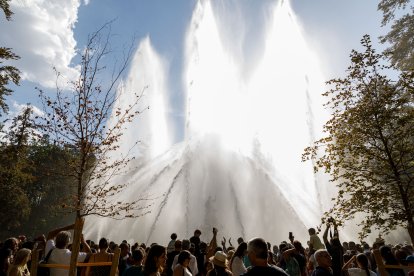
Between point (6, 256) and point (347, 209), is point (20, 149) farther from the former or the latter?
point (347, 209)

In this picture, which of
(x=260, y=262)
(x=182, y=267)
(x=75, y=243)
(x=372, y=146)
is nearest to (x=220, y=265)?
(x=182, y=267)

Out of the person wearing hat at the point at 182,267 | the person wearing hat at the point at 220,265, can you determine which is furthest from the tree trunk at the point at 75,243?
the person wearing hat at the point at 220,265

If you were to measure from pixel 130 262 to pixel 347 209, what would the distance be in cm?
797

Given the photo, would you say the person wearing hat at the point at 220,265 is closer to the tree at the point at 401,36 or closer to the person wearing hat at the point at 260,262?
the person wearing hat at the point at 260,262

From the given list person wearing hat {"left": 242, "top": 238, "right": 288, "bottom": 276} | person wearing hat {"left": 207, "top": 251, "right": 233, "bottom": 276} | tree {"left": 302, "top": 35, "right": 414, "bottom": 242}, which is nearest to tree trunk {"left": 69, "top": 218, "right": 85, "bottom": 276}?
person wearing hat {"left": 207, "top": 251, "right": 233, "bottom": 276}

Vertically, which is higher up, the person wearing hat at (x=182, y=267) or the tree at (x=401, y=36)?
the tree at (x=401, y=36)

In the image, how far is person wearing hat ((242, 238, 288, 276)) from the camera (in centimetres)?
336

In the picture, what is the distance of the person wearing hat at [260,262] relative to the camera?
11.0ft

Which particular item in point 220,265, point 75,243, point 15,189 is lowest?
point 220,265

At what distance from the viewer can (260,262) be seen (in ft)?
11.5

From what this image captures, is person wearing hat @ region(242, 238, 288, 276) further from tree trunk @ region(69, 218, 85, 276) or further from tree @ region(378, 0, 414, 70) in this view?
tree @ region(378, 0, 414, 70)

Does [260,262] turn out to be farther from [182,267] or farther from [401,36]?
[401,36]

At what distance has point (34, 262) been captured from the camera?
461 centimetres

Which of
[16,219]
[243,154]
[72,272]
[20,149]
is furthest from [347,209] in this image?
[16,219]
